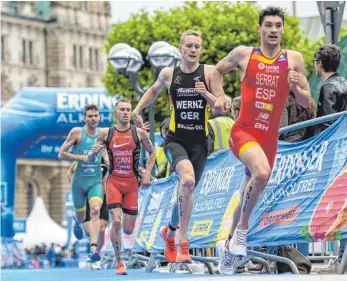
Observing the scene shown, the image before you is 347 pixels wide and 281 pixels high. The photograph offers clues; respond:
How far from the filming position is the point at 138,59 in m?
29.3

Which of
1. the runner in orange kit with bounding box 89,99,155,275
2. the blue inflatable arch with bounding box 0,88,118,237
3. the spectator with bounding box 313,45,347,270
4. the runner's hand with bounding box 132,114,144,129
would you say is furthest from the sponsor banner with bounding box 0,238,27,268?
the spectator with bounding box 313,45,347,270

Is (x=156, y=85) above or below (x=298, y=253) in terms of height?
above

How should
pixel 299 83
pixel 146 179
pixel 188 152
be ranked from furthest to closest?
pixel 146 179, pixel 188 152, pixel 299 83

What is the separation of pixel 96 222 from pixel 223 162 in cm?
389

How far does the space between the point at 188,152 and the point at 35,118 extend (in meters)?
29.4

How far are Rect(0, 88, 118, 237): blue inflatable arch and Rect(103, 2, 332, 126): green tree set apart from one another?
184 centimetres

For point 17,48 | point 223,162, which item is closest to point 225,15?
point 223,162

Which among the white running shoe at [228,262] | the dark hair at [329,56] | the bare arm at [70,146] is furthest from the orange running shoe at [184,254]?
the bare arm at [70,146]

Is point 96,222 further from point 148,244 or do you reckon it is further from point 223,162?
point 223,162

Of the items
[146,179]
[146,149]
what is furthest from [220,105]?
[146,149]

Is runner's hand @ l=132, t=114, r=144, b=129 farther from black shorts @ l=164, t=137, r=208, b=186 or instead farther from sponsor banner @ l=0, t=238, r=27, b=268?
sponsor banner @ l=0, t=238, r=27, b=268

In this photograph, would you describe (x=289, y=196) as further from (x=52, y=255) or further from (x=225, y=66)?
(x=52, y=255)

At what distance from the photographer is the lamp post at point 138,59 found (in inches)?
1121

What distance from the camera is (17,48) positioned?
122 metres
